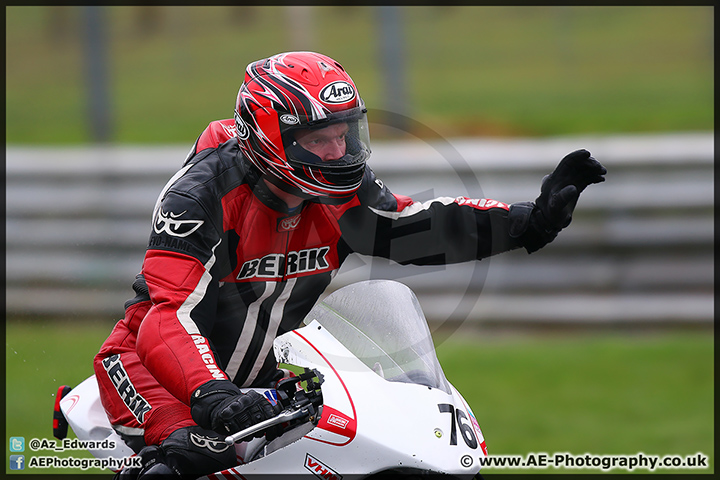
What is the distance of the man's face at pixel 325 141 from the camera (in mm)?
3256

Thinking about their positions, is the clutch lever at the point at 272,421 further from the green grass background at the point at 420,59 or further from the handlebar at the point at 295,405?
the green grass background at the point at 420,59

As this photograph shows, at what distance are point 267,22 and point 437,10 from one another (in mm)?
3505

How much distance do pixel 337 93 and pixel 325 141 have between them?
0.17 metres

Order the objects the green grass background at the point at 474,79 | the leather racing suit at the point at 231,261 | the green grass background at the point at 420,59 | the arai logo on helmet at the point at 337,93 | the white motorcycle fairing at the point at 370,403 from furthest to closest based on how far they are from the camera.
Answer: the green grass background at the point at 420,59 < the green grass background at the point at 474,79 < the arai logo on helmet at the point at 337,93 < the leather racing suit at the point at 231,261 < the white motorcycle fairing at the point at 370,403

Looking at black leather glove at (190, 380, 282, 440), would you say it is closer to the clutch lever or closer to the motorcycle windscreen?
the clutch lever

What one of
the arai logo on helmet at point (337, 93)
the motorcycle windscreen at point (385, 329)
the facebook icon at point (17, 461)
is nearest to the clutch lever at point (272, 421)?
the motorcycle windscreen at point (385, 329)

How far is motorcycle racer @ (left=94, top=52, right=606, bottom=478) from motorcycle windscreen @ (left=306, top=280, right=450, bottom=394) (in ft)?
0.96

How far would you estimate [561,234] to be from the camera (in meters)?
7.46

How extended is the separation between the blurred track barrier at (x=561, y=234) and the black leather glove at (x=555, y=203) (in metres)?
3.68

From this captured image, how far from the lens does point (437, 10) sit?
19.2m

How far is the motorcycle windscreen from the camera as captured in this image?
10.2 ft

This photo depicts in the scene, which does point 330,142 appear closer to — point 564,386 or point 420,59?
point 564,386

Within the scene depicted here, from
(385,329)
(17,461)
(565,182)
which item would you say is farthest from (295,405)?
(17,461)

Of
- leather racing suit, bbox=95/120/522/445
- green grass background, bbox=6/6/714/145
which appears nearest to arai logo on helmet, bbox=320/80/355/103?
leather racing suit, bbox=95/120/522/445
